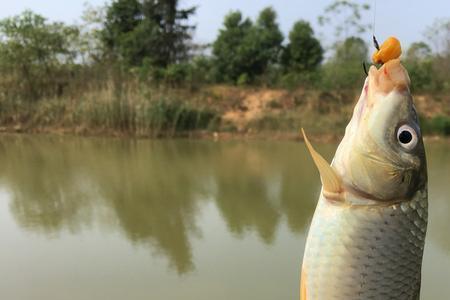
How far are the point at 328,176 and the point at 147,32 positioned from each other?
16.5 metres

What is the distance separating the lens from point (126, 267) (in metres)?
3.56

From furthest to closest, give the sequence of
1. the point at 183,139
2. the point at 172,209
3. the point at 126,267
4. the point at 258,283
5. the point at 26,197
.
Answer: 1. the point at 183,139
2. the point at 26,197
3. the point at 172,209
4. the point at 126,267
5. the point at 258,283

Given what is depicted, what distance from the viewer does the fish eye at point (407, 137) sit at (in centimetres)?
100

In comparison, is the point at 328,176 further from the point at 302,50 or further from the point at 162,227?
the point at 302,50

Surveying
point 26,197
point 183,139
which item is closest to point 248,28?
point 183,139

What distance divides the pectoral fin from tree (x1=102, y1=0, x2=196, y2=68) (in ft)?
51.4

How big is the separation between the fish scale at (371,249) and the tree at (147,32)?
15.7 metres

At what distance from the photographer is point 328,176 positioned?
99cm

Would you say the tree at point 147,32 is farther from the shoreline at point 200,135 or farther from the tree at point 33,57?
the shoreline at point 200,135

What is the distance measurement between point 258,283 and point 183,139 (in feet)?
25.5

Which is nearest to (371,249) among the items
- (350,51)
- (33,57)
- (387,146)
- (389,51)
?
(387,146)

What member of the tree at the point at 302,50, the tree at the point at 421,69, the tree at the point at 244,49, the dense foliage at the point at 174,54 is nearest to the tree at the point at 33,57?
the dense foliage at the point at 174,54

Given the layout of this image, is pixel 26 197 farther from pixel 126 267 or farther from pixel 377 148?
pixel 377 148

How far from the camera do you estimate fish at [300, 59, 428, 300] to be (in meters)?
1.00
